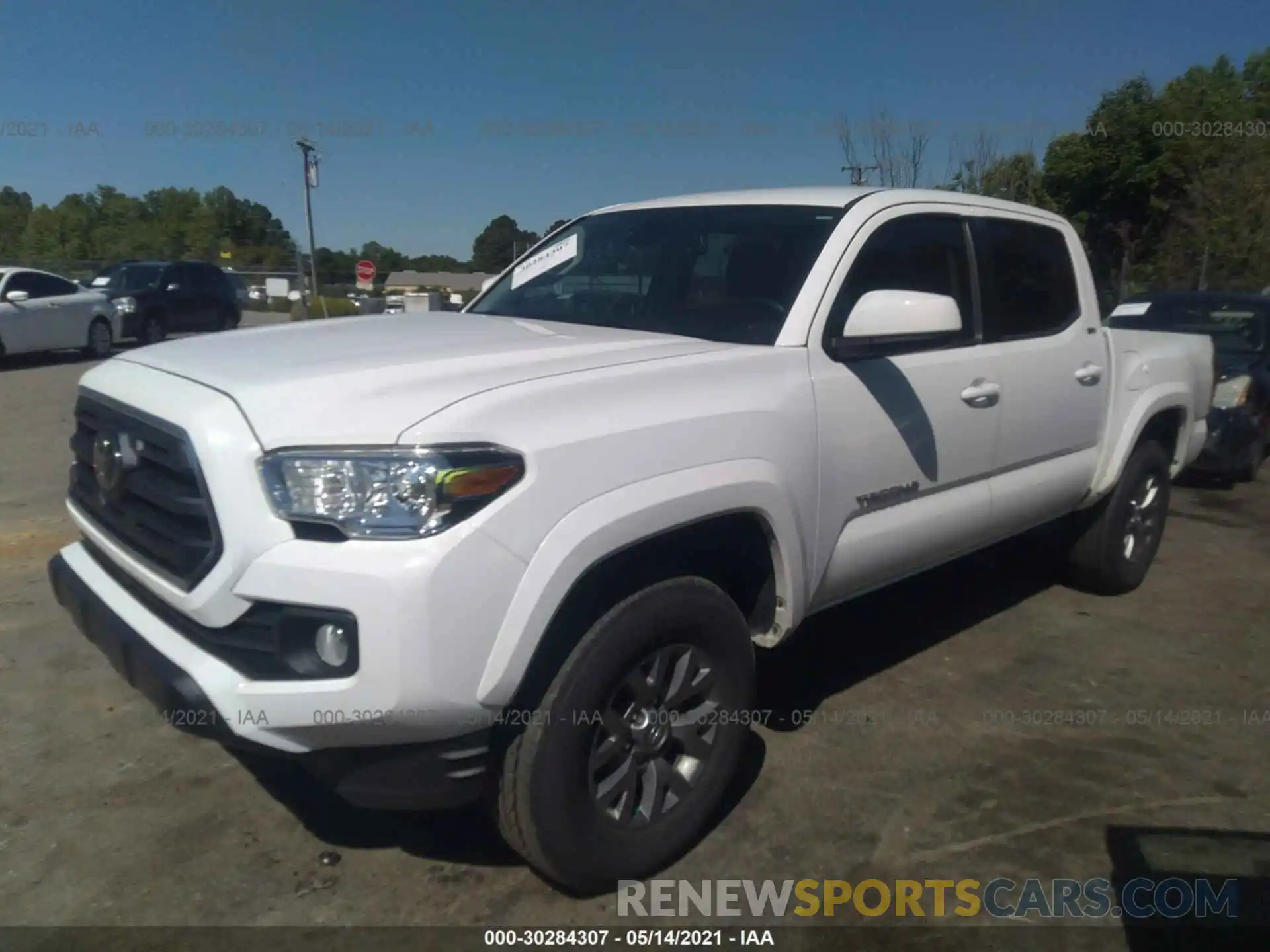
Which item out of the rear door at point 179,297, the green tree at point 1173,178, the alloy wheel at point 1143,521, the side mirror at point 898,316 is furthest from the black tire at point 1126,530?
the rear door at point 179,297

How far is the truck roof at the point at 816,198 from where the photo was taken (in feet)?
12.3

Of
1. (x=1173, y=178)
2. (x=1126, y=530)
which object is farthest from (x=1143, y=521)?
(x=1173, y=178)

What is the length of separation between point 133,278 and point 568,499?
19655 mm

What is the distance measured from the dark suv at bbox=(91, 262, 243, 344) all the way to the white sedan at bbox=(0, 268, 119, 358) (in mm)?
1391

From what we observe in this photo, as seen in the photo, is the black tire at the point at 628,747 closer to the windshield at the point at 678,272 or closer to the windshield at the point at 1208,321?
the windshield at the point at 678,272

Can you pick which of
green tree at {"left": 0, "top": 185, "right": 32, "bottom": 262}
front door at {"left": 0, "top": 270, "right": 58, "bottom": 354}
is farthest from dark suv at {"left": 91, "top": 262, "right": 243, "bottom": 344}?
green tree at {"left": 0, "top": 185, "right": 32, "bottom": 262}

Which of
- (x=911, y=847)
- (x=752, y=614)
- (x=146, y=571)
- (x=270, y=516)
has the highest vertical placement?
(x=270, y=516)

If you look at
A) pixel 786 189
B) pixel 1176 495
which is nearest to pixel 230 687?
pixel 786 189

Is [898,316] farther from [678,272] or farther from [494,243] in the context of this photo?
[494,243]

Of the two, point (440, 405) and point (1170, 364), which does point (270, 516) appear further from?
point (1170, 364)

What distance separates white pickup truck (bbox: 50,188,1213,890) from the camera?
7.53ft

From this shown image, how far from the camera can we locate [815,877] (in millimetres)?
2936

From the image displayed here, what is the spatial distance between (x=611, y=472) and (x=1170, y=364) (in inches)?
155

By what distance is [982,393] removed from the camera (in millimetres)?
3854
